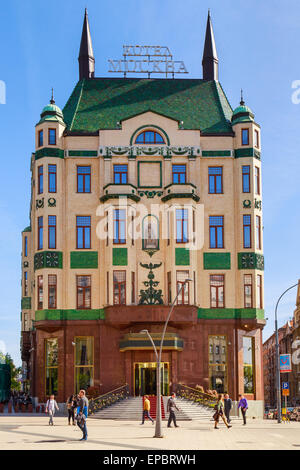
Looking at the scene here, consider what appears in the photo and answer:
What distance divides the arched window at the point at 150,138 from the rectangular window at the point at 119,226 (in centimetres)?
631

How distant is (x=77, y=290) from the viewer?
204ft

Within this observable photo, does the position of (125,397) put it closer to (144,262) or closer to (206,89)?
(144,262)

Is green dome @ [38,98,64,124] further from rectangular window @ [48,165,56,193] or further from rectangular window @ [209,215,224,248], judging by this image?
rectangular window @ [209,215,224,248]

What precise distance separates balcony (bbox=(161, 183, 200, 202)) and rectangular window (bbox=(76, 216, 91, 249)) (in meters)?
6.57

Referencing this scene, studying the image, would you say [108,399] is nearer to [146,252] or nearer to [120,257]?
[120,257]

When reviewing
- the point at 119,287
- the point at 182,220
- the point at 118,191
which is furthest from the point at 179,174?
the point at 119,287

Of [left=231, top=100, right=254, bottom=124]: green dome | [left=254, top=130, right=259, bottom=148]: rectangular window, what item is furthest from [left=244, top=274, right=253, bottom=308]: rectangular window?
[left=231, top=100, right=254, bottom=124]: green dome

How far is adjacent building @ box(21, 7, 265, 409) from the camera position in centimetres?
6084

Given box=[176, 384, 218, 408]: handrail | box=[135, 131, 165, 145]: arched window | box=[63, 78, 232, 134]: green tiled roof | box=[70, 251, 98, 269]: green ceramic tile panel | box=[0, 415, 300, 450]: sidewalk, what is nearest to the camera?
box=[0, 415, 300, 450]: sidewalk

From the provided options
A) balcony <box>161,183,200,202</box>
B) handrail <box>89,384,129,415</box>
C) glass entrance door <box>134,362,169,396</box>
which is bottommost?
handrail <box>89,384,129,415</box>

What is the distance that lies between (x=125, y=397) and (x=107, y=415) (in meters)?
5.42

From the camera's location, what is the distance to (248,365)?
62.5 metres

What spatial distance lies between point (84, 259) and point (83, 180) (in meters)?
6.51
